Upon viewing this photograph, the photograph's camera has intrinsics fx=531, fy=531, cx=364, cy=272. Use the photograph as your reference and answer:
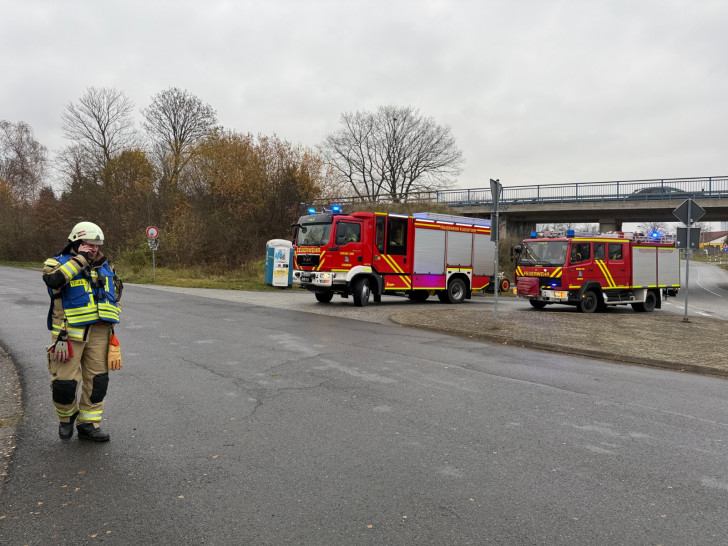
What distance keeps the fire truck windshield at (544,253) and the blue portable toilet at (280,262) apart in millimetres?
10755

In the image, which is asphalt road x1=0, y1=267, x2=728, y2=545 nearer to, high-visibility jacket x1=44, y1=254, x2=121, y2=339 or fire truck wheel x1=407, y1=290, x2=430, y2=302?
high-visibility jacket x1=44, y1=254, x2=121, y2=339

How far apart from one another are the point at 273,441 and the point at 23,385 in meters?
3.52

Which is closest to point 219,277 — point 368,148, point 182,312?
point 182,312

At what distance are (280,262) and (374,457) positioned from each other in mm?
20336

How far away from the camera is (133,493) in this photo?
10.9 ft

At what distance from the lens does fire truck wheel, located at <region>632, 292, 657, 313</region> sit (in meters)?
18.2

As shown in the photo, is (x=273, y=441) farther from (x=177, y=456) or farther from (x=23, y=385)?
(x=23, y=385)

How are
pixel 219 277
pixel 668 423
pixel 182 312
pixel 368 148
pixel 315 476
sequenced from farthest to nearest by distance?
pixel 368 148 → pixel 219 277 → pixel 182 312 → pixel 668 423 → pixel 315 476

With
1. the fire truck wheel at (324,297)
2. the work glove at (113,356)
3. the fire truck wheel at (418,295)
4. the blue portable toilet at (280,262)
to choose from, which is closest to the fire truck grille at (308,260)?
the fire truck wheel at (324,297)

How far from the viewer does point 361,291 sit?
16312 millimetres

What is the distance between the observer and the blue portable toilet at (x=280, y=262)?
23750mm

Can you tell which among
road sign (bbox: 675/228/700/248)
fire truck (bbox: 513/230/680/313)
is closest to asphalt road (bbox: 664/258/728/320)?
road sign (bbox: 675/228/700/248)

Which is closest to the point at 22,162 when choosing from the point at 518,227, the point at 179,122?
the point at 179,122

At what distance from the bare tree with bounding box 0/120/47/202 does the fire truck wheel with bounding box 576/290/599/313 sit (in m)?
52.9
